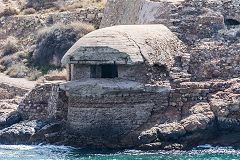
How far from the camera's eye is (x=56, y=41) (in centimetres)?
3669

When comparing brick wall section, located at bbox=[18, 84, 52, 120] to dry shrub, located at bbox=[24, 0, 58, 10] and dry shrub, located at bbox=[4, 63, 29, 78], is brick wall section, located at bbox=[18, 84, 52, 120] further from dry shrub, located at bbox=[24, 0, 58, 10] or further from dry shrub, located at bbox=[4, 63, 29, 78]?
dry shrub, located at bbox=[24, 0, 58, 10]

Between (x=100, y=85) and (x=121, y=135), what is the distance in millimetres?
1742

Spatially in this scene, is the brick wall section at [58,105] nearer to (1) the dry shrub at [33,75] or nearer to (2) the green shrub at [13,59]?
(1) the dry shrub at [33,75]

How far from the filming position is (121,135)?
25109mm

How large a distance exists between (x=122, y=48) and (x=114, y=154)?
3.49 m

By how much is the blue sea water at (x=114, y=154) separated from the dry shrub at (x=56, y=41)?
11159 millimetres

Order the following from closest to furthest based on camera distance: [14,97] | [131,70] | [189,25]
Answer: [131,70] → [189,25] → [14,97]

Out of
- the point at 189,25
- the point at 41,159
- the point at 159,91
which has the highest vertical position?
the point at 189,25

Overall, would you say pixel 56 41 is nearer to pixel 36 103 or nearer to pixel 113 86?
pixel 36 103

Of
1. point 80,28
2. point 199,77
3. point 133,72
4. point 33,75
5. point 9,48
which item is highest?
point 80,28

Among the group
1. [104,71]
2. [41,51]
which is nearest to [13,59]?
[41,51]

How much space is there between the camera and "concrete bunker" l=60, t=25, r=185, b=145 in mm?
25125

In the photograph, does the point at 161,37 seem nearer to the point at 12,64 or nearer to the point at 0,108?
the point at 0,108

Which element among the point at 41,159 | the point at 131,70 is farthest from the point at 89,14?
the point at 41,159
